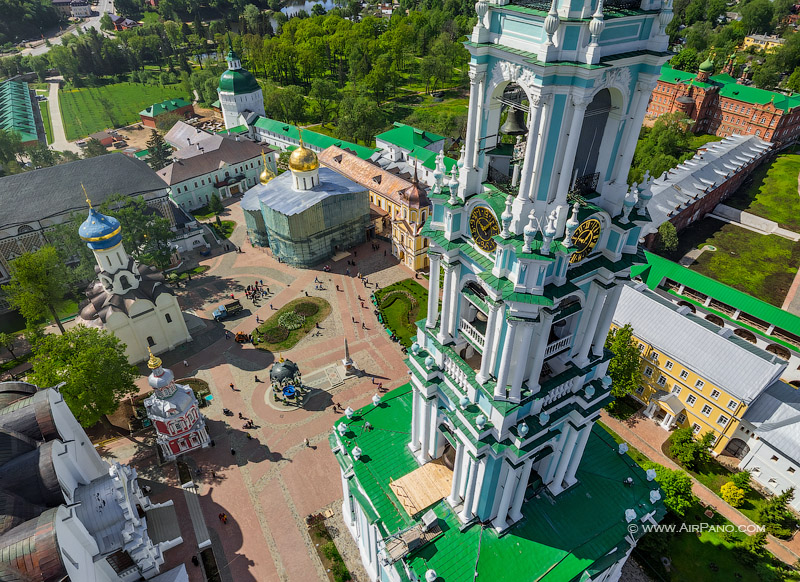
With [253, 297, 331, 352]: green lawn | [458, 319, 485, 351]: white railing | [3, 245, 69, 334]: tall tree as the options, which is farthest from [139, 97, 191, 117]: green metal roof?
[458, 319, 485, 351]: white railing

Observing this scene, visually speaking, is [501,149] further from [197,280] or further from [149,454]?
[197,280]

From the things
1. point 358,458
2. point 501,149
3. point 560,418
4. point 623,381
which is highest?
point 501,149

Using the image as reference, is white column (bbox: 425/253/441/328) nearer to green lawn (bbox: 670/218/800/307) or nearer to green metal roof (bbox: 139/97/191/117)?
green lawn (bbox: 670/218/800/307)

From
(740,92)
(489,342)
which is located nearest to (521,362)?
(489,342)

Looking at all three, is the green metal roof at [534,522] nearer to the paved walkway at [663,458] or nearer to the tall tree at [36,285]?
the paved walkway at [663,458]

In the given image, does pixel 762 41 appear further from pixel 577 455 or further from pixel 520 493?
pixel 520 493

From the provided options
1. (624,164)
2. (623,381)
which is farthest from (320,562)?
(624,164)
